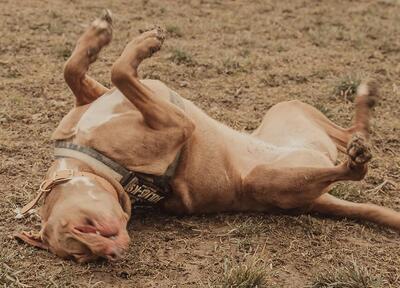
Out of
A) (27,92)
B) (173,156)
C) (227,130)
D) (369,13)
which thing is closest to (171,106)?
(173,156)

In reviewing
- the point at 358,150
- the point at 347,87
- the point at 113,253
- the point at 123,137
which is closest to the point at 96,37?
the point at 123,137

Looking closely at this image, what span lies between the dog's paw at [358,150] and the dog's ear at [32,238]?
177 cm

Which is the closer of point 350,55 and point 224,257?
point 224,257

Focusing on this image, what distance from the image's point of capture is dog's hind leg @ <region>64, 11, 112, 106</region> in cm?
423

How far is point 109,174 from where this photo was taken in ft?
12.1

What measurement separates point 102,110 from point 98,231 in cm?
95

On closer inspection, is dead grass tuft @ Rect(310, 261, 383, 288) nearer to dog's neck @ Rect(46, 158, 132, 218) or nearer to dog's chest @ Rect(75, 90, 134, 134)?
dog's neck @ Rect(46, 158, 132, 218)

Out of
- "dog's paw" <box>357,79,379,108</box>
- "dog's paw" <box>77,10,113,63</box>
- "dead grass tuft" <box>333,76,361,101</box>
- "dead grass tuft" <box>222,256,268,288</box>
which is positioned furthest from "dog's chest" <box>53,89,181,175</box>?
"dead grass tuft" <box>333,76,361,101</box>

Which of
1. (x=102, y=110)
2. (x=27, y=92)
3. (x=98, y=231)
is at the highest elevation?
(x=102, y=110)

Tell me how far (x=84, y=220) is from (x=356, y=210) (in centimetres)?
183

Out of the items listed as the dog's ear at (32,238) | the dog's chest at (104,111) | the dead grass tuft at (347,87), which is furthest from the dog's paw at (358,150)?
the dead grass tuft at (347,87)

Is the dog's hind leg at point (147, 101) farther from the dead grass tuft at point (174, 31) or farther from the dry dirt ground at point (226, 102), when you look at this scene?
the dead grass tuft at point (174, 31)

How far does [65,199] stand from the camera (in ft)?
11.2

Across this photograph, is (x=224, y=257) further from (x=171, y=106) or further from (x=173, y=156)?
(x=171, y=106)
